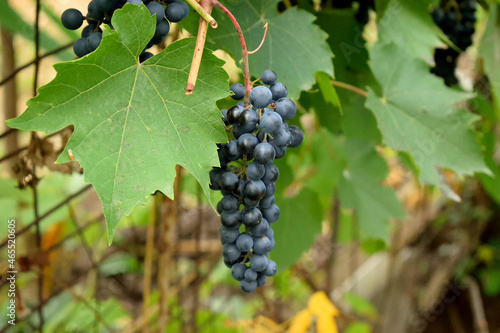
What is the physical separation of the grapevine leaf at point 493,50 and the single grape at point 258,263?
958 millimetres

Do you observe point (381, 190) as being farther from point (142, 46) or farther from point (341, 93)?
point (142, 46)

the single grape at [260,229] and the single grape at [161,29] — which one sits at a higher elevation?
the single grape at [161,29]

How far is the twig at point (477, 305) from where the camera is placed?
9.56 ft

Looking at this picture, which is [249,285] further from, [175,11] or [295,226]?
[295,226]

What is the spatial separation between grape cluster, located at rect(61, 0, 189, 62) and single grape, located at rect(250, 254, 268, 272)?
40 cm

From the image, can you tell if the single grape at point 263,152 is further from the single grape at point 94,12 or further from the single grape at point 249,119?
the single grape at point 94,12

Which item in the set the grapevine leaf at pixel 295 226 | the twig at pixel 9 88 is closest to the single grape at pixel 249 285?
the grapevine leaf at pixel 295 226

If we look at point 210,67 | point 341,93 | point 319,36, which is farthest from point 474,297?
point 210,67

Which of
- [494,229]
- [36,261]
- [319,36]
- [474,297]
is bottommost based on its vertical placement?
[474,297]

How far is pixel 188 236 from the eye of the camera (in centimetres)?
232

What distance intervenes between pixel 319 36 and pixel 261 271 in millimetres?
531

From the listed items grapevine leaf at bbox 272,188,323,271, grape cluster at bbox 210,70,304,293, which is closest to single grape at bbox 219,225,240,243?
grape cluster at bbox 210,70,304,293

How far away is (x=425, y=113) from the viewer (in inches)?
46.8

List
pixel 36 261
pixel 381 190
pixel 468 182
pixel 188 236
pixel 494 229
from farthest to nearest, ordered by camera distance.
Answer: pixel 494 229 → pixel 468 182 → pixel 188 236 → pixel 381 190 → pixel 36 261
